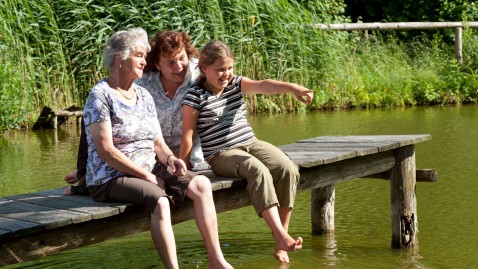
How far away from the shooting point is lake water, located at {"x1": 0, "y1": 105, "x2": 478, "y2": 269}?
232 inches

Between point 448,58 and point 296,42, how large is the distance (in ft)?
13.1

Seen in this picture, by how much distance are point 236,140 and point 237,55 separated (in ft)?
29.3

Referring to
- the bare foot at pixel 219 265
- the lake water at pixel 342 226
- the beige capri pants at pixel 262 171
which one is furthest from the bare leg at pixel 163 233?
the lake water at pixel 342 226

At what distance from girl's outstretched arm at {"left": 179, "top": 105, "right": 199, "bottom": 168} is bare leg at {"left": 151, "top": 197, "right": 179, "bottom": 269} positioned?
803 millimetres

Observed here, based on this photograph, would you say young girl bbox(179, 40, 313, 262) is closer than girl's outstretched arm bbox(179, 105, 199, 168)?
Yes

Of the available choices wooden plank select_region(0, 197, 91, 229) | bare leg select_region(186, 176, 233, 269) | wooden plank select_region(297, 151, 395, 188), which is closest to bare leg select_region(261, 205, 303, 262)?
bare leg select_region(186, 176, 233, 269)

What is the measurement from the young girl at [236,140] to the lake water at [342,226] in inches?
26.9

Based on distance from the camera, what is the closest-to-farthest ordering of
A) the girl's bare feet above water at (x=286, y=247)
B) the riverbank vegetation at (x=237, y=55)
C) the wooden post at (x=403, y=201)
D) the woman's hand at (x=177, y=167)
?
the woman's hand at (x=177, y=167)
the girl's bare feet above water at (x=286, y=247)
the wooden post at (x=403, y=201)
the riverbank vegetation at (x=237, y=55)

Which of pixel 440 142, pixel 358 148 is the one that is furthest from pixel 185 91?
pixel 440 142

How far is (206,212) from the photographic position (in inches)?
187

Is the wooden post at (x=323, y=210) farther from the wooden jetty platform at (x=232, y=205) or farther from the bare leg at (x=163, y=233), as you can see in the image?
the bare leg at (x=163, y=233)

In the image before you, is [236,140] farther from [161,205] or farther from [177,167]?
[161,205]

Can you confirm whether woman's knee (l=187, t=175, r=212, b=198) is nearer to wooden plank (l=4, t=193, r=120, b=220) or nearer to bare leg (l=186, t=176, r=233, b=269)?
bare leg (l=186, t=176, r=233, b=269)

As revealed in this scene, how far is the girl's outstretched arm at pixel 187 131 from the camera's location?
5.33 m
